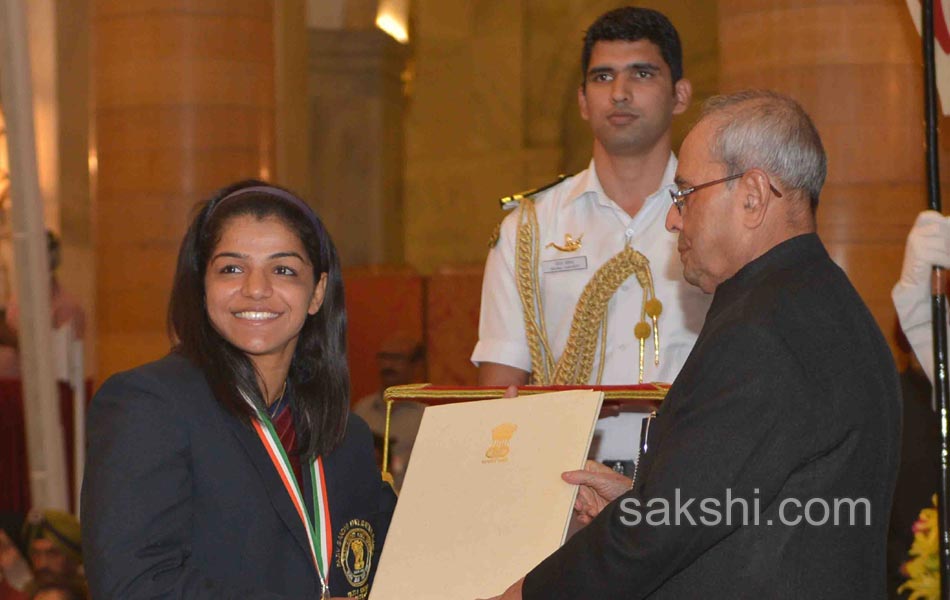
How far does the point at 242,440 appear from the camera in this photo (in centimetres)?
291

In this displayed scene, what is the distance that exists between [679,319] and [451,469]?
1.31 m

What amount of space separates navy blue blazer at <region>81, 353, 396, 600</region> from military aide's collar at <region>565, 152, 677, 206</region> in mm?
1594

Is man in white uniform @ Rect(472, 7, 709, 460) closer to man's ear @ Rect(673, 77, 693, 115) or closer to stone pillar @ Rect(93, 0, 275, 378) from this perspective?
man's ear @ Rect(673, 77, 693, 115)

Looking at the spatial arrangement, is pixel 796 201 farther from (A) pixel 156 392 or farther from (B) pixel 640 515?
(A) pixel 156 392

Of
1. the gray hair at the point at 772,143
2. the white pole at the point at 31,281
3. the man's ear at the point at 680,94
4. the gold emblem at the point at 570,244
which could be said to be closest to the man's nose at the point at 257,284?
the gray hair at the point at 772,143

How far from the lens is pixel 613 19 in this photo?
4277 mm

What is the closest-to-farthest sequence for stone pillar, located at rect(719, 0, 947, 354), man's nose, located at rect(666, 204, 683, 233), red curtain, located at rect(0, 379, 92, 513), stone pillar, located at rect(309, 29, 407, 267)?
man's nose, located at rect(666, 204, 683, 233), red curtain, located at rect(0, 379, 92, 513), stone pillar, located at rect(719, 0, 947, 354), stone pillar, located at rect(309, 29, 407, 267)

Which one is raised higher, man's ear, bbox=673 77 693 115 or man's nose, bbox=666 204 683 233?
man's ear, bbox=673 77 693 115

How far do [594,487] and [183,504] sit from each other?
2.78 feet

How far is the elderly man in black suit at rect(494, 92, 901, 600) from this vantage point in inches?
96.0

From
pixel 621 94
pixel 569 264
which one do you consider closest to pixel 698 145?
pixel 621 94

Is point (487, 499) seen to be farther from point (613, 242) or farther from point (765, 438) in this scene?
point (613, 242)

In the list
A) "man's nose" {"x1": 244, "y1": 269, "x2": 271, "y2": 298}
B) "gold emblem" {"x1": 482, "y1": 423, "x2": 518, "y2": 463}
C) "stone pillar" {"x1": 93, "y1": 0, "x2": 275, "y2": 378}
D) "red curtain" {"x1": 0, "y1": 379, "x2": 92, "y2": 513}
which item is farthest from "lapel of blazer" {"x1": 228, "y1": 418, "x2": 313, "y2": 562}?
"stone pillar" {"x1": 93, "y1": 0, "x2": 275, "y2": 378}

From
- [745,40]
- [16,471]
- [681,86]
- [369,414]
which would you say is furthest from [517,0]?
[681,86]
